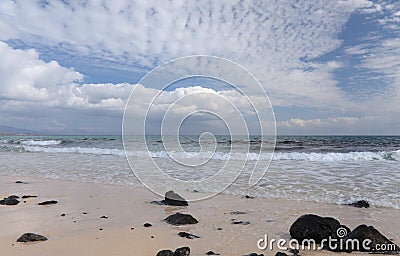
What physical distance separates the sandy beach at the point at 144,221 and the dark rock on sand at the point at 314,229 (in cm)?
28

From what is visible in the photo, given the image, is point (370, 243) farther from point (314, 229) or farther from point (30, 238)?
point (30, 238)

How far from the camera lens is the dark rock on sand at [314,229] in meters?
4.65

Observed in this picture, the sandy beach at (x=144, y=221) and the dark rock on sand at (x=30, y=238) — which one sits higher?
the dark rock on sand at (x=30, y=238)

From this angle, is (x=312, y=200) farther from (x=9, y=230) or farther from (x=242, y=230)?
(x=9, y=230)

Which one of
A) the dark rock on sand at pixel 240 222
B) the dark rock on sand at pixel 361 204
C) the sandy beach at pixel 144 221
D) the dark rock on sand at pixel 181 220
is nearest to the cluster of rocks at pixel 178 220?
the dark rock on sand at pixel 181 220

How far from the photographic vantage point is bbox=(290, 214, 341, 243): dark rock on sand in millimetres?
4652

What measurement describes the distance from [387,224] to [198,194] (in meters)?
4.86

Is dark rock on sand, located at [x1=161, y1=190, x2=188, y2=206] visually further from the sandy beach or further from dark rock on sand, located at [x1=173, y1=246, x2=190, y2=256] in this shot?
dark rock on sand, located at [x1=173, y1=246, x2=190, y2=256]

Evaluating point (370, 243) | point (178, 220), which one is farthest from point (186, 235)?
point (370, 243)

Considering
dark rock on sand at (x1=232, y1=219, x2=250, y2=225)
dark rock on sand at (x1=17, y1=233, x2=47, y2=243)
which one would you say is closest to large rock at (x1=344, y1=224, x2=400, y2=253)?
dark rock on sand at (x1=232, y1=219, x2=250, y2=225)

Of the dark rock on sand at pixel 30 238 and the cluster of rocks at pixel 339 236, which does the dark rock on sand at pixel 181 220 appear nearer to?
the cluster of rocks at pixel 339 236

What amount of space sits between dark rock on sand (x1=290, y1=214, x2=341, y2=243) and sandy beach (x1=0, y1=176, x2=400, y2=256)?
0.28 metres

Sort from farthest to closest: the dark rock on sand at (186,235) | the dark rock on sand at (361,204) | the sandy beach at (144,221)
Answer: the dark rock on sand at (361,204), the dark rock on sand at (186,235), the sandy beach at (144,221)

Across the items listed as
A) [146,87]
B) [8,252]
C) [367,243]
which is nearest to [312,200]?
[367,243]
